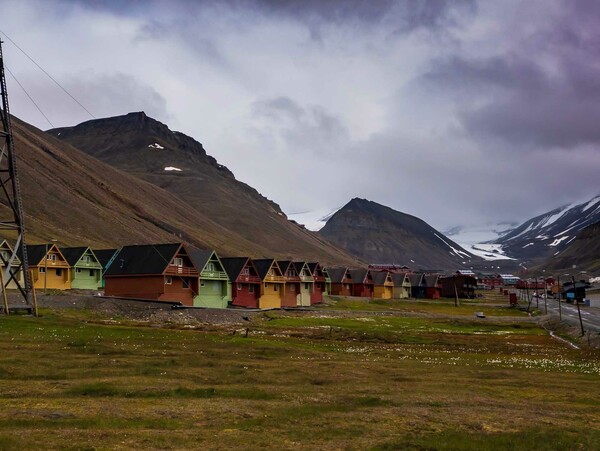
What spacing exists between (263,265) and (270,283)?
12.5ft

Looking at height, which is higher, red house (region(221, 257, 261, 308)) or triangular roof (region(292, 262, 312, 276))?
triangular roof (region(292, 262, 312, 276))

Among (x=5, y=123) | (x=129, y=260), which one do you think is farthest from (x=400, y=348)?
(x=129, y=260)

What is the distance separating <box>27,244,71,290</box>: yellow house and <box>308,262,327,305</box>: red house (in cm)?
5320

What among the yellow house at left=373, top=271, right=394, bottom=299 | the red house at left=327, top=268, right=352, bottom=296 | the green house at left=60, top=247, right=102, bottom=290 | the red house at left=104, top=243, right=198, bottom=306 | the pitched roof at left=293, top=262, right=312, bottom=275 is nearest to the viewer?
the red house at left=104, top=243, right=198, bottom=306

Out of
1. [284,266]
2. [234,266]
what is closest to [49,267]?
[234,266]

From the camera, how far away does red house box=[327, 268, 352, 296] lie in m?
177

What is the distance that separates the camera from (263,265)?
120125mm

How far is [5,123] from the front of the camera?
210ft

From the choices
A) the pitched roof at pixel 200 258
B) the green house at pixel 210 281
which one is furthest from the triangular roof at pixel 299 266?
the pitched roof at pixel 200 258

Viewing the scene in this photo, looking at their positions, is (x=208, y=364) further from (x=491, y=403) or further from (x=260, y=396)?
(x=491, y=403)

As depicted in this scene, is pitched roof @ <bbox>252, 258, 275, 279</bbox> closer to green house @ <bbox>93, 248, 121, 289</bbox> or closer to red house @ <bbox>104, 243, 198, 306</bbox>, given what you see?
red house @ <bbox>104, 243, 198, 306</bbox>

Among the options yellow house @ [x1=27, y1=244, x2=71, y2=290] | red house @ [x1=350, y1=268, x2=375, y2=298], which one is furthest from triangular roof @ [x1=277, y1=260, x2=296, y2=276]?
red house @ [x1=350, y1=268, x2=375, y2=298]

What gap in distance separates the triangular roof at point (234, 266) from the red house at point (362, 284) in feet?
237

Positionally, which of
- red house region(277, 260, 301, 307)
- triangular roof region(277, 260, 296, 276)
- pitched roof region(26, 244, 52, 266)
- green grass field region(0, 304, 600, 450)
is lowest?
green grass field region(0, 304, 600, 450)
